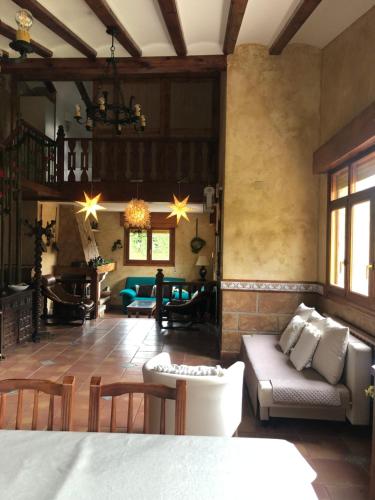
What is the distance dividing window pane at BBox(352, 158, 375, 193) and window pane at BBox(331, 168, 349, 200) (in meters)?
0.19

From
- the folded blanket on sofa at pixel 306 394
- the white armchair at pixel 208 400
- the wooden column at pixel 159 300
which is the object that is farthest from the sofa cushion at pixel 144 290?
the white armchair at pixel 208 400

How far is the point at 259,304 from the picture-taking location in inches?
178

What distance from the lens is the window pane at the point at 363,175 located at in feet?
10.5

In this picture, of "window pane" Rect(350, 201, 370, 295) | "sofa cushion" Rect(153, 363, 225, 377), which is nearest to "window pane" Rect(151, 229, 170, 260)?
"window pane" Rect(350, 201, 370, 295)

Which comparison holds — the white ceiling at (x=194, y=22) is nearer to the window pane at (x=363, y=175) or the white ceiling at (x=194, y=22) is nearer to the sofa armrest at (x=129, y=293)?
the window pane at (x=363, y=175)

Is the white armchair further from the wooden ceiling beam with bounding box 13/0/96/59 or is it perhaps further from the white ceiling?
the wooden ceiling beam with bounding box 13/0/96/59

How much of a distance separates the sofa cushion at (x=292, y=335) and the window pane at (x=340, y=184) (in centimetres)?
146

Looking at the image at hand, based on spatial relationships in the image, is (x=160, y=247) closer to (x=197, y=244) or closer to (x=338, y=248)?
(x=197, y=244)

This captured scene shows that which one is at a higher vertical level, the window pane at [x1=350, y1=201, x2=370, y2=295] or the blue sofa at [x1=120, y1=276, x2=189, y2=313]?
the window pane at [x1=350, y1=201, x2=370, y2=295]

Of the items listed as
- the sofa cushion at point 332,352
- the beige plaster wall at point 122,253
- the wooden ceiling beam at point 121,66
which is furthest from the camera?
the beige plaster wall at point 122,253

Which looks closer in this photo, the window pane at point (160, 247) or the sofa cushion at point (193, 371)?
the sofa cushion at point (193, 371)

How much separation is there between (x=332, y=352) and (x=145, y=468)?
7.38 ft

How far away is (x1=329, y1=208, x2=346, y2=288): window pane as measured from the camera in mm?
3860

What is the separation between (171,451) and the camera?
4.09 feet
